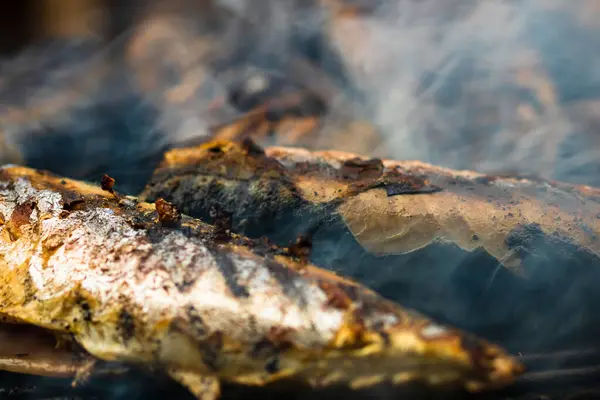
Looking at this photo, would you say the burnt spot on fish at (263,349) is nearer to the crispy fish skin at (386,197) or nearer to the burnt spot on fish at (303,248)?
the burnt spot on fish at (303,248)

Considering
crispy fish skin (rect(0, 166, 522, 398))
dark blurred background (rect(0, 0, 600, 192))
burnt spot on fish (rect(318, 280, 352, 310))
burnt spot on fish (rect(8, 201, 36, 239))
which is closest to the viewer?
crispy fish skin (rect(0, 166, 522, 398))

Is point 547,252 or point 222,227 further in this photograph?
point 547,252

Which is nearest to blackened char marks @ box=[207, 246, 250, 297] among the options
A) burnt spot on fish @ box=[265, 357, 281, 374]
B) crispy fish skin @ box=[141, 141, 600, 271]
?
burnt spot on fish @ box=[265, 357, 281, 374]

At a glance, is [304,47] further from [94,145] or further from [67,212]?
[67,212]

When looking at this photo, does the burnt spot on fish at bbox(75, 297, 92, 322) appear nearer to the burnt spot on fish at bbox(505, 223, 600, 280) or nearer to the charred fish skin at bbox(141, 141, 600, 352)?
the charred fish skin at bbox(141, 141, 600, 352)

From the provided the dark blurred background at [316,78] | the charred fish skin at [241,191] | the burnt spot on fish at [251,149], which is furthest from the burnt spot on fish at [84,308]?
the dark blurred background at [316,78]

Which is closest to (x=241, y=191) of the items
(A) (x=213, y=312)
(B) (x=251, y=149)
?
(B) (x=251, y=149)

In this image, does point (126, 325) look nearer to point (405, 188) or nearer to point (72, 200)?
point (72, 200)
